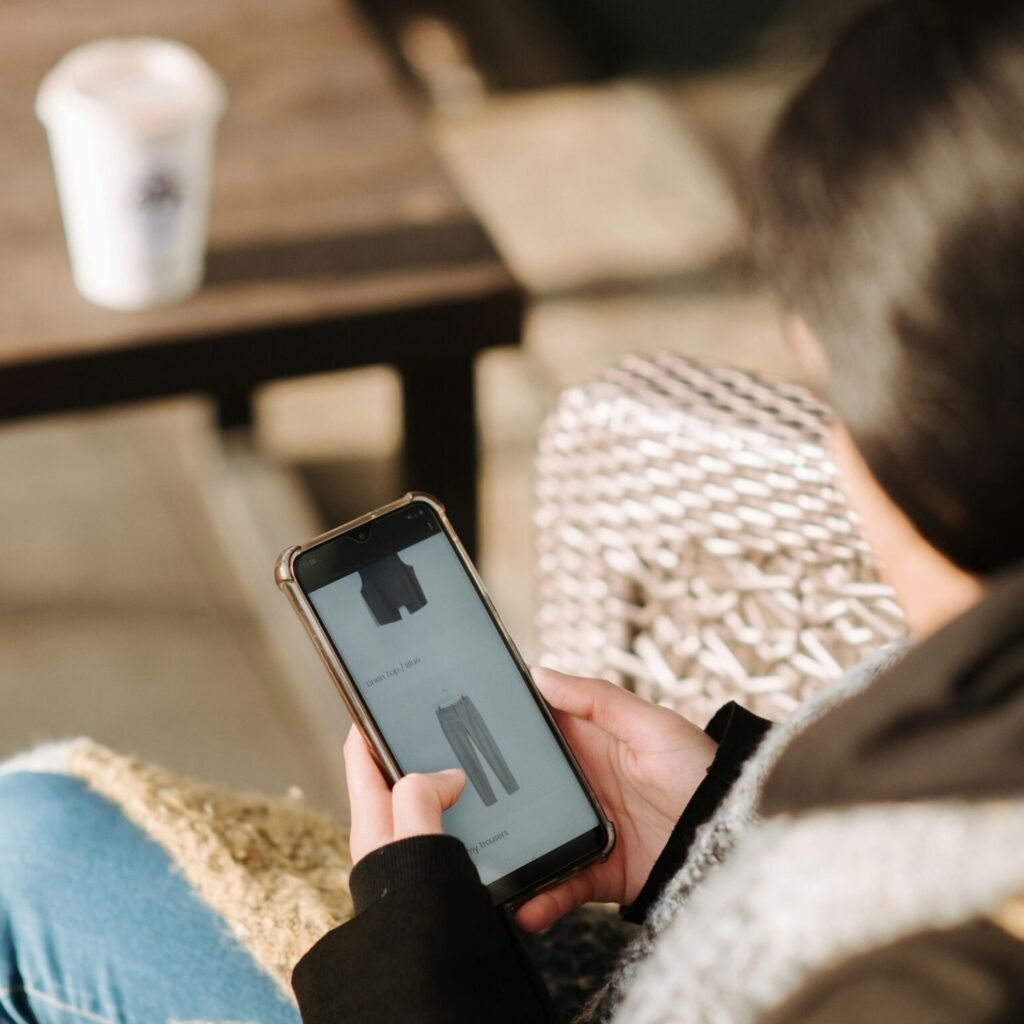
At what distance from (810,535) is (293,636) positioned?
0.84m

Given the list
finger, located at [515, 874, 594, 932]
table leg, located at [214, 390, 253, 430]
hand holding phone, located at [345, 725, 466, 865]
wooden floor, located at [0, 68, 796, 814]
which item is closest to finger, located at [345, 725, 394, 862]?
hand holding phone, located at [345, 725, 466, 865]

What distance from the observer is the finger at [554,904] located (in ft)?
2.40

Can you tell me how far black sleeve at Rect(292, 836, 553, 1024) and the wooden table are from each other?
1.49 ft

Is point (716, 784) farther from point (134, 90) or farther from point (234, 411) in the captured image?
point (234, 411)

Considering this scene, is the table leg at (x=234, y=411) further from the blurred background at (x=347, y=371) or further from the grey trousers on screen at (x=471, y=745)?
the grey trousers on screen at (x=471, y=745)

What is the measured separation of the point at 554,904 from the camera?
2.43ft

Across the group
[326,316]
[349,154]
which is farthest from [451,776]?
[349,154]

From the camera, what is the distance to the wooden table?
3.14 ft

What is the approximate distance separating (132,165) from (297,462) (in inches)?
34.9

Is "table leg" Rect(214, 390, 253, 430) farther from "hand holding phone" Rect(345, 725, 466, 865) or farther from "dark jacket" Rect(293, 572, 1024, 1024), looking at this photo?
"dark jacket" Rect(293, 572, 1024, 1024)

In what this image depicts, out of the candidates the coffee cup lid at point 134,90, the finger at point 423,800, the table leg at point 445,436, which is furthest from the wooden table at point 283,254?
the finger at point 423,800

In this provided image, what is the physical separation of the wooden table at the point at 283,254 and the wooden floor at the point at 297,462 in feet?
1.39

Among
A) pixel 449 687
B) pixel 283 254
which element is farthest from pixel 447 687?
pixel 283 254

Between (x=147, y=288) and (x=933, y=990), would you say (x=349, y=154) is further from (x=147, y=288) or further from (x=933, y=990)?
(x=933, y=990)
